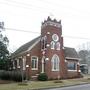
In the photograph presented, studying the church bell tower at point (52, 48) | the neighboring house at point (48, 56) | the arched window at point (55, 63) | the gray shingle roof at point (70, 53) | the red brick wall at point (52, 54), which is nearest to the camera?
the red brick wall at point (52, 54)

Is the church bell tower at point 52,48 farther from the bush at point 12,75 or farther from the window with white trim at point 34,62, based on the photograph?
the bush at point 12,75

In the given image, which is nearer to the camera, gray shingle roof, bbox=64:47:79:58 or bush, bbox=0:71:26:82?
bush, bbox=0:71:26:82

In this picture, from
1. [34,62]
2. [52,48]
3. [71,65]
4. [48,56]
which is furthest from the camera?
[71,65]

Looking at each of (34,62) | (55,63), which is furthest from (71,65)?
(34,62)

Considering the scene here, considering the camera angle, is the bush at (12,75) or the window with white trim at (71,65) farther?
the window with white trim at (71,65)

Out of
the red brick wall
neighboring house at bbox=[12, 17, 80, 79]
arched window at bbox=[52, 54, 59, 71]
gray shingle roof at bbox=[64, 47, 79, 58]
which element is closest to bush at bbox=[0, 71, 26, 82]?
neighboring house at bbox=[12, 17, 80, 79]

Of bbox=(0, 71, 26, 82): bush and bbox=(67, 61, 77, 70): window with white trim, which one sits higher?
bbox=(67, 61, 77, 70): window with white trim

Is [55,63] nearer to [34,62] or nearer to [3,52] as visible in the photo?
[34,62]

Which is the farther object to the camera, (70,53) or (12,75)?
(70,53)

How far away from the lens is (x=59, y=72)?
4559 cm

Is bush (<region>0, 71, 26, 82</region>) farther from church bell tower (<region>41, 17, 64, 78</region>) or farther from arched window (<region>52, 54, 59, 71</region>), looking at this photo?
arched window (<region>52, 54, 59, 71</region>)

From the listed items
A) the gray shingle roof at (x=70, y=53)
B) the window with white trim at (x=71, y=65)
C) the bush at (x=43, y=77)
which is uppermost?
the gray shingle roof at (x=70, y=53)

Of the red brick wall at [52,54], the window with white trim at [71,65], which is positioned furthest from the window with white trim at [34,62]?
the window with white trim at [71,65]

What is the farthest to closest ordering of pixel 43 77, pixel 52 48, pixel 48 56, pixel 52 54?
pixel 52 48
pixel 52 54
pixel 48 56
pixel 43 77
